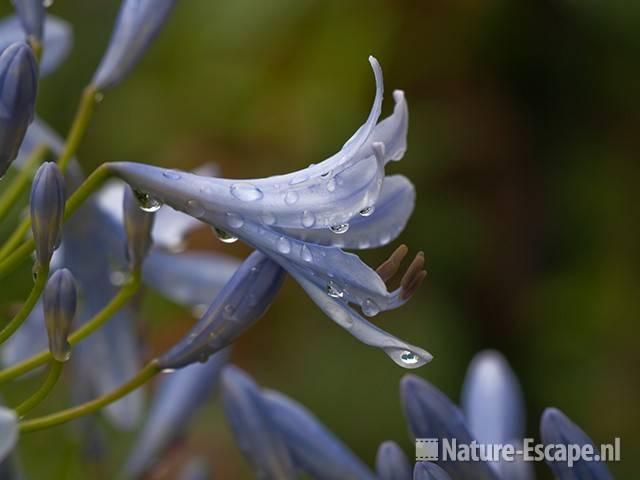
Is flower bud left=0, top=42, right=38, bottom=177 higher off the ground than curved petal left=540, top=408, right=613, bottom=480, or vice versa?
flower bud left=0, top=42, right=38, bottom=177

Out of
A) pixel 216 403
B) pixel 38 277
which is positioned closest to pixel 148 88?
pixel 216 403

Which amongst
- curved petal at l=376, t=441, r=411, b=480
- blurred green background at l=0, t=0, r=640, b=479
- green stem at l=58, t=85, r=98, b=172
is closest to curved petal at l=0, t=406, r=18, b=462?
green stem at l=58, t=85, r=98, b=172

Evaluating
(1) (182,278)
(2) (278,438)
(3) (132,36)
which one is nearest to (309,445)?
(2) (278,438)

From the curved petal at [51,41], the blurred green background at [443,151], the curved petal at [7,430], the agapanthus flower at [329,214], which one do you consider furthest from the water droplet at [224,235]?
the blurred green background at [443,151]

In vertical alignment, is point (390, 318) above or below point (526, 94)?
below

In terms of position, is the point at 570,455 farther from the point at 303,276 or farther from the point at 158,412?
the point at 158,412

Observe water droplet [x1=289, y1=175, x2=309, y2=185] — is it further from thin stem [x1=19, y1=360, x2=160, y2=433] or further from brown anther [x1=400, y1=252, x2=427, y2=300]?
thin stem [x1=19, y1=360, x2=160, y2=433]

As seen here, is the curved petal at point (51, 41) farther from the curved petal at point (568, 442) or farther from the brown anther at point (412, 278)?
the curved petal at point (568, 442)
